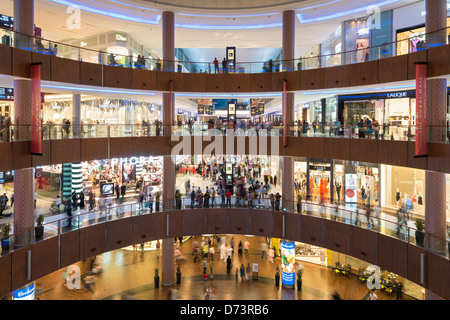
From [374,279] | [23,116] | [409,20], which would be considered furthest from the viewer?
[374,279]

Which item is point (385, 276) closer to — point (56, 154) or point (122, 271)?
point (122, 271)

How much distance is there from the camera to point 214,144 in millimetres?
18828

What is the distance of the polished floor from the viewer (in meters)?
18.2

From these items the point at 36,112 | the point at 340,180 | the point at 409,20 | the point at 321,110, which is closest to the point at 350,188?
the point at 340,180

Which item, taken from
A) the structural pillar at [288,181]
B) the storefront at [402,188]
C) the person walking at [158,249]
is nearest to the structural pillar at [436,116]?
the storefront at [402,188]

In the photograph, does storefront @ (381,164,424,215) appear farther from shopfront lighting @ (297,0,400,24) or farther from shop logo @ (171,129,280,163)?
shopfront lighting @ (297,0,400,24)

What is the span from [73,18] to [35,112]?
9.18 m

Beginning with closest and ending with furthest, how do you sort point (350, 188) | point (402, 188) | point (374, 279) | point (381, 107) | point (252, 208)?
point (252, 208) → point (402, 188) → point (374, 279) → point (381, 107) → point (350, 188)

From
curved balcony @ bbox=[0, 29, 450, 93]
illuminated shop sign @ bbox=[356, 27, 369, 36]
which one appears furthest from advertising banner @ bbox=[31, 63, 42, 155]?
illuminated shop sign @ bbox=[356, 27, 369, 36]

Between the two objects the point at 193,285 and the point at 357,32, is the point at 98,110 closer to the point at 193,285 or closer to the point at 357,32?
the point at 193,285

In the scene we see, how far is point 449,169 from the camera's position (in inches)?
454

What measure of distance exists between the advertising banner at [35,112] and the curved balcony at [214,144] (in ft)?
1.07

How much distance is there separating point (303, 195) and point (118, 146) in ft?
34.8
